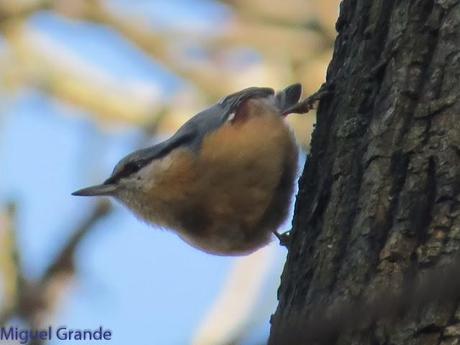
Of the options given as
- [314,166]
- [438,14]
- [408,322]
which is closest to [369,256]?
[408,322]

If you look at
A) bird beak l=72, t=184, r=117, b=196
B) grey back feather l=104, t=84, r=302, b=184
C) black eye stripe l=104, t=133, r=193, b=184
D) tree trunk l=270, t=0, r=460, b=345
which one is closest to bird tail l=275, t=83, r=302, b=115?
grey back feather l=104, t=84, r=302, b=184

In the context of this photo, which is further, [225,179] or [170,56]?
[170,56]

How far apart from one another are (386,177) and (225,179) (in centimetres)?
122

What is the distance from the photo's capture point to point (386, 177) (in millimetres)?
1882

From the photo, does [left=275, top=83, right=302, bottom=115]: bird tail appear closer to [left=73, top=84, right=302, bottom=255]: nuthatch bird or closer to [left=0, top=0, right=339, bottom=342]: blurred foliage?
[left=73, top=84, right=302, bottom=255]: nuthatch bird

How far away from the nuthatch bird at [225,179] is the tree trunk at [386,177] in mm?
824

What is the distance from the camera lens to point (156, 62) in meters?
6.06

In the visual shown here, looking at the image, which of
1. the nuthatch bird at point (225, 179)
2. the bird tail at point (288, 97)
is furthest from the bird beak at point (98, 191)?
the bird tail at point (288, 97)

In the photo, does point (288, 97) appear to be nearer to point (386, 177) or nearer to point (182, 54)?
point (386, 177)

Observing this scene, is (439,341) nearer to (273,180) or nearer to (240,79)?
(273,180)

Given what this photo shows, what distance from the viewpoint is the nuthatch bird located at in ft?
9.99

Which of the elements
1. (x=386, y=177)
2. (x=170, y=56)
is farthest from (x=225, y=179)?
(x=170, y=56)

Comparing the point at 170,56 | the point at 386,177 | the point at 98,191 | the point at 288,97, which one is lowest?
the point at 386,177

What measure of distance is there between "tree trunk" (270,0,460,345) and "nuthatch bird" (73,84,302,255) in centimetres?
82
